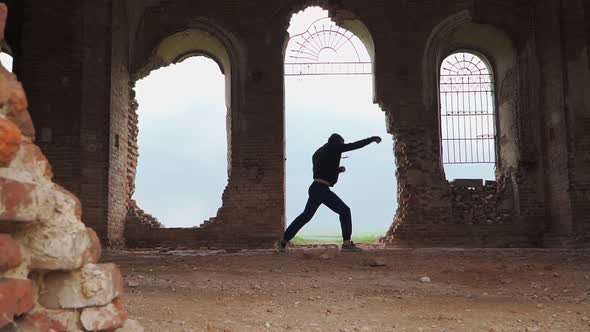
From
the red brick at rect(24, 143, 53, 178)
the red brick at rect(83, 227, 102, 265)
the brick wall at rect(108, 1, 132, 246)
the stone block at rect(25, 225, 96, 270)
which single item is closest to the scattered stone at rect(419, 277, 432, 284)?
the red brick at rect(83, 227, 102, 265)

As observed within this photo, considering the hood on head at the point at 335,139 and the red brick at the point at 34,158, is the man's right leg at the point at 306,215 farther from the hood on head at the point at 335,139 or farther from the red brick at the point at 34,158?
the red brick at the point at 34,158

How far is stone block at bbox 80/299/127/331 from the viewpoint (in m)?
2.29

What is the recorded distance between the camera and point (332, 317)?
3.73 meters

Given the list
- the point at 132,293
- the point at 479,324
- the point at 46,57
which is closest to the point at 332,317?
the point at 479,324

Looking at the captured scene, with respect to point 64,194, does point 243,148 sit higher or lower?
higher

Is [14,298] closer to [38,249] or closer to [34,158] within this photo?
[38,249]

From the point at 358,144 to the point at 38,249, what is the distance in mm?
6270

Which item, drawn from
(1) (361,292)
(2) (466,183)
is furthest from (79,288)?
(2) (466,183)

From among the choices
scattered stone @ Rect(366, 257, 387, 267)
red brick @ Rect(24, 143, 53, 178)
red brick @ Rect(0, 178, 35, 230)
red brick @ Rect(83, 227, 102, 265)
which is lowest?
scattered stone @ Rect(366, 257, 387, 267)

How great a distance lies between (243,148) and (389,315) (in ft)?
29.0

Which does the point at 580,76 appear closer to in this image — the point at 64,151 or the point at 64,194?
the point at 64,151

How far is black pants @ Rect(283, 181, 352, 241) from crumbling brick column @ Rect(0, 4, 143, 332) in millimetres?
5610

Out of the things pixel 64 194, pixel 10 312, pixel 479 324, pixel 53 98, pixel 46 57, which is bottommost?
pixel 479 324

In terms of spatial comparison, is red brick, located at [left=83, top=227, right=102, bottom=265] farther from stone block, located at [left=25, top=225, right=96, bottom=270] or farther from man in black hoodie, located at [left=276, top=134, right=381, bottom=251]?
man in black hoodie, located at [left=276, top=134, right=381, bottom=251]
